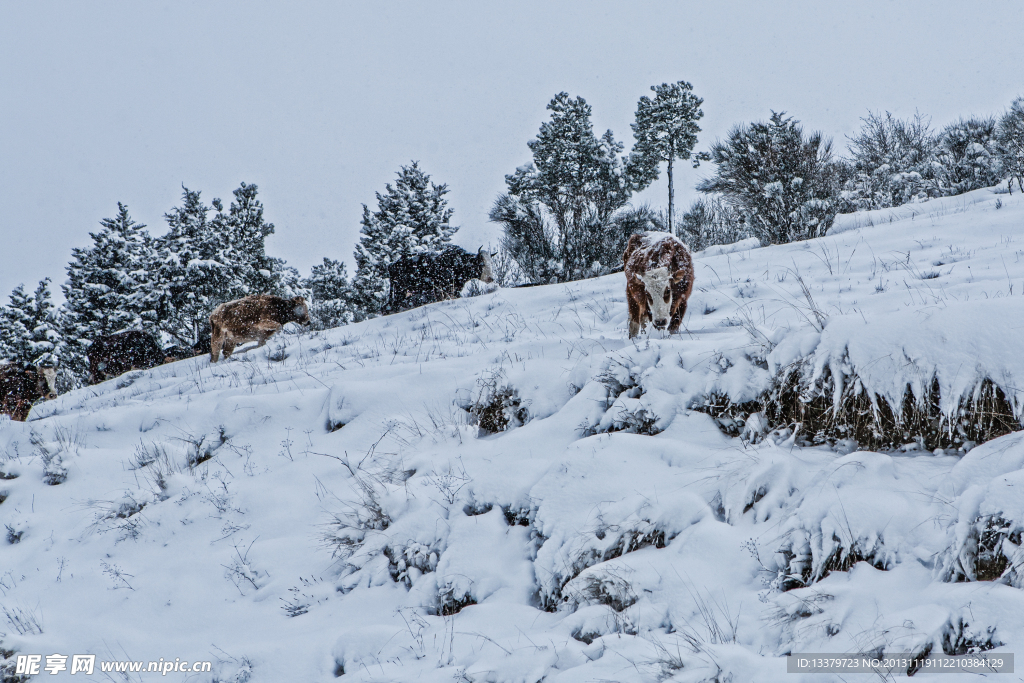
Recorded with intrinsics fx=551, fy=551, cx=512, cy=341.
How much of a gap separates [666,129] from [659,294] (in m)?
30.9

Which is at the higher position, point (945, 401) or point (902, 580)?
point (945, 401)

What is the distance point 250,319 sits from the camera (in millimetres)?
12422

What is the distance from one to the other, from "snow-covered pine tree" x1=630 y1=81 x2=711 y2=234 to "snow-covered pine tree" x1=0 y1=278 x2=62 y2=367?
3416 cm

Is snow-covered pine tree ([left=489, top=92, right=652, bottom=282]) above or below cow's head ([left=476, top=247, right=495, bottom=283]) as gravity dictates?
above

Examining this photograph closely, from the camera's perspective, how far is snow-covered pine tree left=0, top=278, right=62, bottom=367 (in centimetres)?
2953

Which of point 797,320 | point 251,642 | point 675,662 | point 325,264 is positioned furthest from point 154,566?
point 325,264

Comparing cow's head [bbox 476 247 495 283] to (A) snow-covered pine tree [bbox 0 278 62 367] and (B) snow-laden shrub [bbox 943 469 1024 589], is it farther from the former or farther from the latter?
(A) snow-covered pine tree [bbox 0 278 62 367]

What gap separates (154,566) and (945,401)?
492 cm

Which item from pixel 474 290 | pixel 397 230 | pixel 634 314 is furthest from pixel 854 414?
pixel 397 230

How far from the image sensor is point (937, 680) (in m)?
1.94

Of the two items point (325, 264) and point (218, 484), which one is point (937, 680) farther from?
point (325, 264)

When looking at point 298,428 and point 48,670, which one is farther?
point 298,428

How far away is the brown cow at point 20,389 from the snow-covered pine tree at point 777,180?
2637cm

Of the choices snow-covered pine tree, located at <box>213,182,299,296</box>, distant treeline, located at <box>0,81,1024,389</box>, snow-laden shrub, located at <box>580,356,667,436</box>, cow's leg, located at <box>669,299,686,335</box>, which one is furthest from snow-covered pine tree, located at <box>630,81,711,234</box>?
snow-laden shrub, located at <box>580,356,667,436</box>
